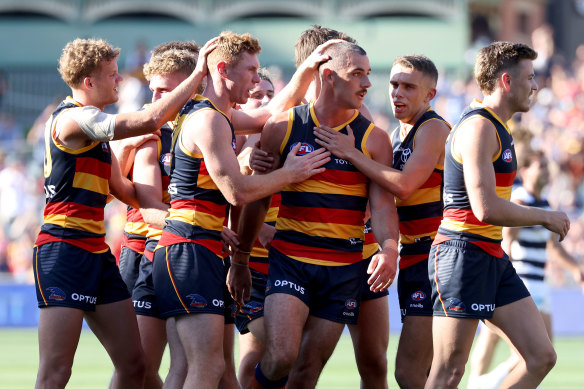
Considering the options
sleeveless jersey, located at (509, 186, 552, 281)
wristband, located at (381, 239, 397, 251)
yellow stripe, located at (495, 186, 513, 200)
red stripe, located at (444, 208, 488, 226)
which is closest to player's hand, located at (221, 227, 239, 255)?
wristband, located at (381, 239, 397, 251)

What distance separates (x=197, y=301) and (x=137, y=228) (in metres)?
1.63

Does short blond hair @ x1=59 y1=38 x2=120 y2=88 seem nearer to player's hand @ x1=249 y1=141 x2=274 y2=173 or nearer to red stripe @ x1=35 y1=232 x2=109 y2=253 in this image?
red stripe @ x1=35 y1=232 x2=109 y2=253

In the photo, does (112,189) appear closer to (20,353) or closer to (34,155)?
(20,353)

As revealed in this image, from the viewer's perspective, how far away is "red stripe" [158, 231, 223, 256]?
21.1 ft

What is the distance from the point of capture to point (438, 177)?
7.34 meters

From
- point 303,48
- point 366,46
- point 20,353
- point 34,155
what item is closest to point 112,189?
point 303,48

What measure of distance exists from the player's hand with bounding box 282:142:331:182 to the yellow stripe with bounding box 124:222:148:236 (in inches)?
62.4


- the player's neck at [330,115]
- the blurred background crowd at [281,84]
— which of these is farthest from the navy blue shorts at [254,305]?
the blurred background crowd at [281,84]

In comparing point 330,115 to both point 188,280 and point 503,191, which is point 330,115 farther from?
point 188,280

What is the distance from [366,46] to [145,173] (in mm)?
22401

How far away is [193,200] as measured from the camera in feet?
21.2

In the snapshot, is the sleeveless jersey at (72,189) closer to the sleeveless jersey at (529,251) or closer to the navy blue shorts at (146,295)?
the navy blue shorts at (146,295)

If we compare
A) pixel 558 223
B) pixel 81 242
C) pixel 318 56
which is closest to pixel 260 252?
pixel 81 242

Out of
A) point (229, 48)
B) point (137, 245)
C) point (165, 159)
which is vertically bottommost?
point (137, 245)
